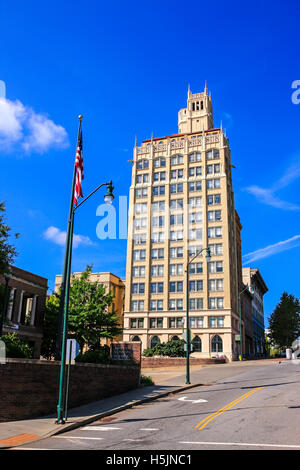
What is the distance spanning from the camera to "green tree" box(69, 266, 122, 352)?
1444 inches

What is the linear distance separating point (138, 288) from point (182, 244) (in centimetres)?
1192

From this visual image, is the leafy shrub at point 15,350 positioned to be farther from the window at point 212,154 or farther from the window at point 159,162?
the window at point 159,162

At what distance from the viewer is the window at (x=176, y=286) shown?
7600cm

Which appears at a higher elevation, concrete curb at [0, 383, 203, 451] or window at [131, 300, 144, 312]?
window at [131, 300, 144, 312]

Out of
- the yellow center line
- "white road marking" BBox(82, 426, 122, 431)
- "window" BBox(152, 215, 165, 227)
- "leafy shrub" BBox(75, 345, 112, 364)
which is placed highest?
"window" BBox(152, 215, 165, 227)

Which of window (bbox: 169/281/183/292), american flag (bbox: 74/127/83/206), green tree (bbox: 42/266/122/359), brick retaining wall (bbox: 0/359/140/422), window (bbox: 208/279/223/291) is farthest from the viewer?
window (bbox: 169/281/183/292)

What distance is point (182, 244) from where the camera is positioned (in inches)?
3034

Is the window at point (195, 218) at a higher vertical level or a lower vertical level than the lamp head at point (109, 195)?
higher

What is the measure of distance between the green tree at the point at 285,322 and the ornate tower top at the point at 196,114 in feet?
149

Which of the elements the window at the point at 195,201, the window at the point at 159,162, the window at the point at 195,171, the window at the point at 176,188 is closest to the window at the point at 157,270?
the window at the point at 195,201

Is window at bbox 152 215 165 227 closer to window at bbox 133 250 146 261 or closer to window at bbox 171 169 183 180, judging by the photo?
window at bbox 133 250 146 261

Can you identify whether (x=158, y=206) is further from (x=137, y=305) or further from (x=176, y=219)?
(x=137, y=305)

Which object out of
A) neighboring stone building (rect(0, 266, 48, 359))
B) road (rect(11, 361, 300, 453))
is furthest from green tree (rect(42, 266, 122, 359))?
road (rect(11, 361, 300, 453))

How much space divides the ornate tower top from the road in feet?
273
